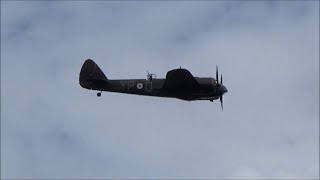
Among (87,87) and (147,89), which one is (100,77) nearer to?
(87,87)

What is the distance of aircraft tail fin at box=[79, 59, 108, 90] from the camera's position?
6022cm

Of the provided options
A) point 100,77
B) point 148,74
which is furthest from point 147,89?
point 100,77

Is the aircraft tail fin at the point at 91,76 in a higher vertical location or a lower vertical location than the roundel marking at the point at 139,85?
higher

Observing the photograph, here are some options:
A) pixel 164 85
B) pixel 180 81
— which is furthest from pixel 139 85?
pixel 180 81

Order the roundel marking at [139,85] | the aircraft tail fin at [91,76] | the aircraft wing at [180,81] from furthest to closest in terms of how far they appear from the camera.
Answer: the aircraft tail fin at [91,76] < the roundel marking at [139,85] < the aircraft wing at [180,81]

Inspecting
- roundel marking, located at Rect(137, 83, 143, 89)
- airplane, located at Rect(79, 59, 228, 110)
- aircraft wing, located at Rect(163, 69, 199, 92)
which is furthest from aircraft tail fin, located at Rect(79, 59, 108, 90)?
aircraft wing, located at Rect(163, 69, 199, 92)

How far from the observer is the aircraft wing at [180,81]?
5584 centimetres

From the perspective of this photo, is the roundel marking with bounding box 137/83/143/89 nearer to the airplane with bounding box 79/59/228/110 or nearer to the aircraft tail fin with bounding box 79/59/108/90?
the airplane with bounding box 79/59/228/110

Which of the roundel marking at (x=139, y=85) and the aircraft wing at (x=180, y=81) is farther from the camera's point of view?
the roundel marking at (x=139, y=85)

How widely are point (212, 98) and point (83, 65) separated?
14412 millimetres

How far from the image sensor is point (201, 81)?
57.4 m

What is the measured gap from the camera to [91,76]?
6088 centimetres

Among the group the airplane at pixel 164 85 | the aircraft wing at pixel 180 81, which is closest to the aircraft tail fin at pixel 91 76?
the airplane at pixel 164 85

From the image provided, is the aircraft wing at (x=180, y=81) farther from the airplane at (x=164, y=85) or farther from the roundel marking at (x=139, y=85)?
the roundel marking at (x=139, y=85)
